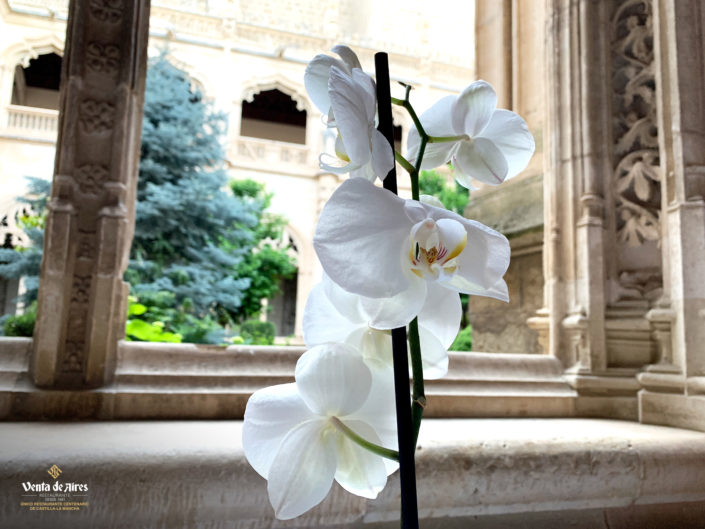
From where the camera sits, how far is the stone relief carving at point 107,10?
5.71 feet

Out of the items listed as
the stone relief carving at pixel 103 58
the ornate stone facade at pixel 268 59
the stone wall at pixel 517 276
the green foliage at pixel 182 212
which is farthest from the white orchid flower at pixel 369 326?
the ornate stone facade at pixel 268 59

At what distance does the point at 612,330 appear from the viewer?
190 cm

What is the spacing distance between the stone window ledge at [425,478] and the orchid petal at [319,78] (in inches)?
32.3

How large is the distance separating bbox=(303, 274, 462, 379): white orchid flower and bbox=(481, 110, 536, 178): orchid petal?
12 cm

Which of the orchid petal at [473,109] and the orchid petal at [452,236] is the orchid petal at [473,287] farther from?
the orchid petal at [473,109]

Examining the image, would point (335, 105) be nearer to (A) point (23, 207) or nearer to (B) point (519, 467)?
(B) point (519, 467)

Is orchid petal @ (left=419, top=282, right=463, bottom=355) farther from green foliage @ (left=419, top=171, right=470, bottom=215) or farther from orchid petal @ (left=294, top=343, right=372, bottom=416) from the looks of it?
green foliage @ (left=419, top=171, right=470, bottom=215)

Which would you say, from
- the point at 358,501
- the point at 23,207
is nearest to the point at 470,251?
the point at 358,501

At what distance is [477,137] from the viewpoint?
356 mm

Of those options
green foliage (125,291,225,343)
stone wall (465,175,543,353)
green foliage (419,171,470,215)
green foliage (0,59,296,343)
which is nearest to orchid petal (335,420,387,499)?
stone wall (465,175,543,353)

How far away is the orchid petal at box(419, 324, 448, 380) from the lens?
1.03 ft

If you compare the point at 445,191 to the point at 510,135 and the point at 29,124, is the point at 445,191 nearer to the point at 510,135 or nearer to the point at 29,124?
the point at 29,124

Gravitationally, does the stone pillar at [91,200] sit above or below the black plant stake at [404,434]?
above

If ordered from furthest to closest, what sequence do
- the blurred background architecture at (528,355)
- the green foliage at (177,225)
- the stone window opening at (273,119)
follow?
the stone window opening at (273,119)
the green foliage at (177,225)
the blurred background architecture at (528,355)
